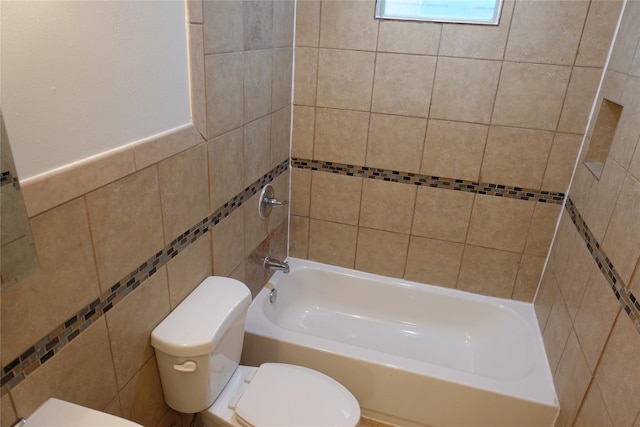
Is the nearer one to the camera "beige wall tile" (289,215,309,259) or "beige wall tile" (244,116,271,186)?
"beige wall tile" (244,116,271,186)

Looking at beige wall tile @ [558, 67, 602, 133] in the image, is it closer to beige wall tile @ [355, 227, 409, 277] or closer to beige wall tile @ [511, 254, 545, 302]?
beige wall tile @ [511, 254, 545, 302]

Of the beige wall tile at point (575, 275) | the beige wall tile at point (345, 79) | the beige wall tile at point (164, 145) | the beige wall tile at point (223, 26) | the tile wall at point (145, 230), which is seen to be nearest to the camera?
the tile wall at point (145, 230)

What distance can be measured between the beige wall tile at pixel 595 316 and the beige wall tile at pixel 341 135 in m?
1.24

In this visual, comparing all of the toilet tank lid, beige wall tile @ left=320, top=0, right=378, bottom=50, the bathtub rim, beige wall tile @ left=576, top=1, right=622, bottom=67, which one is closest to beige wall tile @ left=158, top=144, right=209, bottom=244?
the toilet tank lid

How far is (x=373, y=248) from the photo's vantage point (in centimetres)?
260

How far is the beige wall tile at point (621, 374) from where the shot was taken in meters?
1.23

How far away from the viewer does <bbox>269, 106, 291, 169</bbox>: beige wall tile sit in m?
2.21

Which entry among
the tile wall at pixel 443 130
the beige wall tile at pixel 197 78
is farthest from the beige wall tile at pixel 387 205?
the beige wall tile at pixel 197 78

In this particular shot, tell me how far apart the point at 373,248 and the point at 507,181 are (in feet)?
2.66

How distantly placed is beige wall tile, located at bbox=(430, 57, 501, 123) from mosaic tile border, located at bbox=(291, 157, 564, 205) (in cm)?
33

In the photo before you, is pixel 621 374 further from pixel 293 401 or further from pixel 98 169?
pixel 98 169

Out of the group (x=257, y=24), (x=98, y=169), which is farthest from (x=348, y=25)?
(x=98, y=169)

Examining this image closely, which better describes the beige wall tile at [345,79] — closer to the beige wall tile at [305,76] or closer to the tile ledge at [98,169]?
the beige wall tile at [305,76]

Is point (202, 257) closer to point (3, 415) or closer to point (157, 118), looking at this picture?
point (157, 118)
